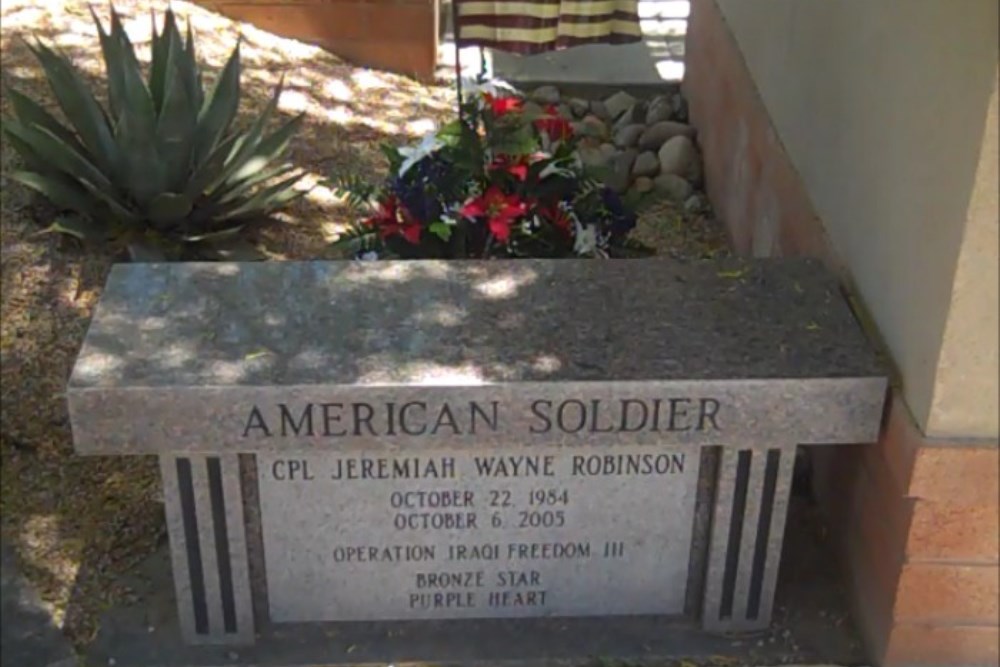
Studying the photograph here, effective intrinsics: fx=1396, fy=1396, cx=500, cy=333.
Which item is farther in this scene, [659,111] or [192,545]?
[659,111]

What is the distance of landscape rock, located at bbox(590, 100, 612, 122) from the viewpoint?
735 centimetres

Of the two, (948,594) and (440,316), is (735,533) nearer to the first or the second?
(948,594)

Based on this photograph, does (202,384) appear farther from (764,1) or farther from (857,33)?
(764,1)

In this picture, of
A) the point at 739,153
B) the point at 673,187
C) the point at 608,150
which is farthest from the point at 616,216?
the point at 608,150

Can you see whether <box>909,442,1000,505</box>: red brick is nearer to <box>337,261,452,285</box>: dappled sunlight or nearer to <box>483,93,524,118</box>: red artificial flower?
<box>337,261,452,285</box>: dappled sunlight

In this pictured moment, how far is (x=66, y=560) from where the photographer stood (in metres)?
3.87

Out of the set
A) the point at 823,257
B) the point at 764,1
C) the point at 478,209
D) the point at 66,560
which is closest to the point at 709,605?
the point at 823,257

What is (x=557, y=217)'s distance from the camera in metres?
4.32

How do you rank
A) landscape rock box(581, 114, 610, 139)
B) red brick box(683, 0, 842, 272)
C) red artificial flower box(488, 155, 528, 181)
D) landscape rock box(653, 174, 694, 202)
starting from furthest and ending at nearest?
landscape rock box(581, 114, 610, 139) → landscape rock box(653, 174, 694, 202) → red brick box(683, 0, 842, 272) → red artificial flower box(488, 155, 528, 181)

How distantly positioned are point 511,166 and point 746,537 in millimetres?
1425

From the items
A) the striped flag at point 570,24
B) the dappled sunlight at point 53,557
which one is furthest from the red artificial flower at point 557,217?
the dappled sunlight at point 53,557

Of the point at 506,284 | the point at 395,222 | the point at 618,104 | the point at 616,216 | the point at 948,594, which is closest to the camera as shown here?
the point at 948,594

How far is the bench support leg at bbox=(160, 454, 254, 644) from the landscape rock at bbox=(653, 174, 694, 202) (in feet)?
11.4

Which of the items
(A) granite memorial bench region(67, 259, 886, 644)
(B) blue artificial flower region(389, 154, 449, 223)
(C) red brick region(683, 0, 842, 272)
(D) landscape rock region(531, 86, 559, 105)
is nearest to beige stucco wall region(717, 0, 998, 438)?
(A) granite memorial bench region(67, 259, 886, 644)
